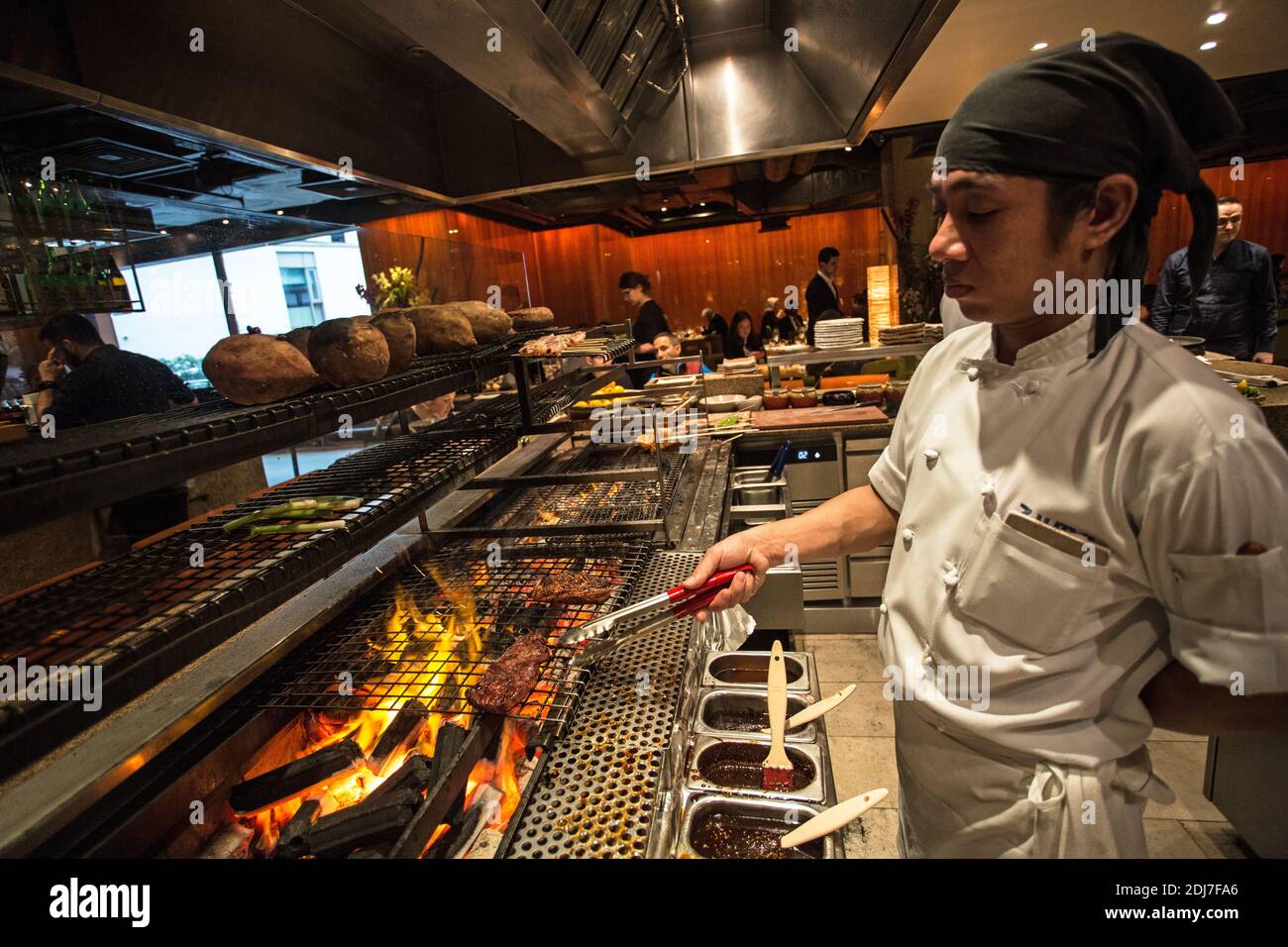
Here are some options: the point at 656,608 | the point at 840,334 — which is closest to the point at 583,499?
the point at 656,608

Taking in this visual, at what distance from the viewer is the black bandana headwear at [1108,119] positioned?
0.91 m

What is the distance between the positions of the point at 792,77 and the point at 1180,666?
429 centimetres

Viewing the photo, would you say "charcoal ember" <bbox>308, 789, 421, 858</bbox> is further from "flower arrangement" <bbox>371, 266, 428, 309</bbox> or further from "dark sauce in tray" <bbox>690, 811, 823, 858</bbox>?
"flower arrangement" <bbox>371, 266, 428, 309</bbox>

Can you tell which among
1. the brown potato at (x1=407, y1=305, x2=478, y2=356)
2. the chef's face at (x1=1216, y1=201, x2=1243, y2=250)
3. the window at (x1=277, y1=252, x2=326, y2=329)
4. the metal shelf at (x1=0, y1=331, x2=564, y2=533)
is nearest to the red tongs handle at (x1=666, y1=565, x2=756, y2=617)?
the metal shelf at (x1=0, y1=331, x2=564, y2=533)

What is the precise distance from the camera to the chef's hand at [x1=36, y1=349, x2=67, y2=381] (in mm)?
3152

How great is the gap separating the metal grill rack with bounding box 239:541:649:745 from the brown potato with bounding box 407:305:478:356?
908 mm

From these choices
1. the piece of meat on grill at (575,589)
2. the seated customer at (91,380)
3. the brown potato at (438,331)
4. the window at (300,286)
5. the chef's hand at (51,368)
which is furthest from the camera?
the window at (300,286)

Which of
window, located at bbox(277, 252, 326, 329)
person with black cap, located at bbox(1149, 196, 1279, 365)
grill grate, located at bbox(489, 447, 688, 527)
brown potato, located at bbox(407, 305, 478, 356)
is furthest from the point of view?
person with black cap, located at bbox(1149, 196, 1279, 365)

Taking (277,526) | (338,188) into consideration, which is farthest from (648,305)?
(277,526)

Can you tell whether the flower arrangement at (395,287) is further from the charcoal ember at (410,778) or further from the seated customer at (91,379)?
the charcoal ember at (410,778)

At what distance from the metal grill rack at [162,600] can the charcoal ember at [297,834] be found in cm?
55

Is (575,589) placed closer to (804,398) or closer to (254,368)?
(254,368)

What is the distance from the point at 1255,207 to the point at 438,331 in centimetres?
1268

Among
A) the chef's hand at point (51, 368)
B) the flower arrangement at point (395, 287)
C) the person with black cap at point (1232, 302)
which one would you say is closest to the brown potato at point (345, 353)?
the flower arrangement at point (395, 287)
